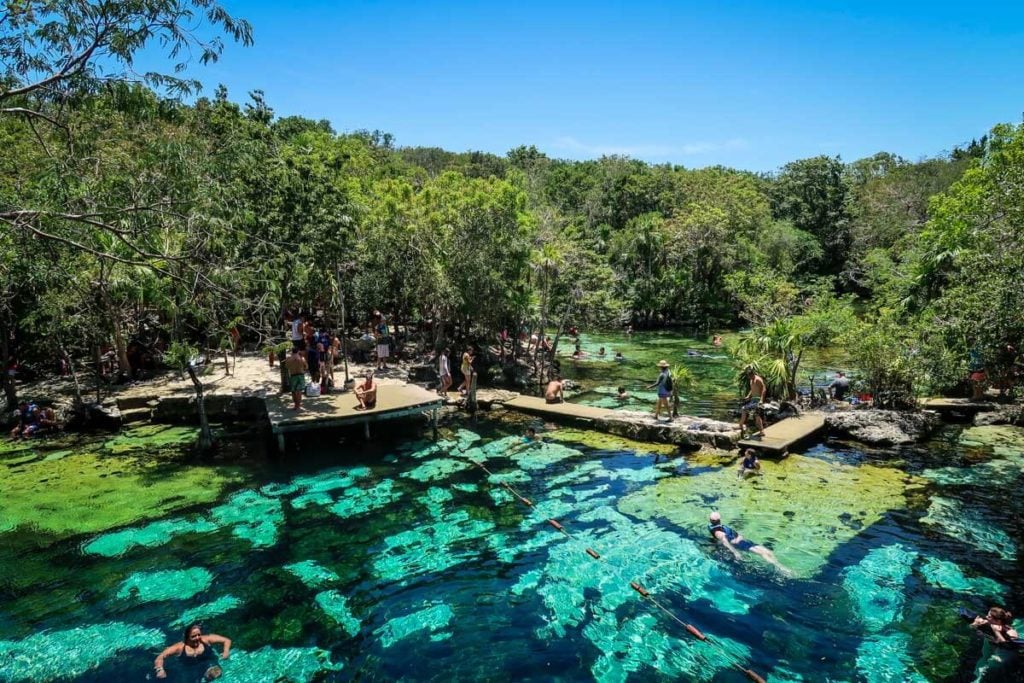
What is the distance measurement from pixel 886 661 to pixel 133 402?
21381 mm

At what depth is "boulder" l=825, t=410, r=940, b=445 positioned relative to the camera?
16969 millimetres

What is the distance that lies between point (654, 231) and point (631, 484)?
41128 mm

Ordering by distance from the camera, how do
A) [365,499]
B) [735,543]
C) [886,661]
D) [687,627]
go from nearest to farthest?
1. [886,661]
2. [687,627]
3. [735,543]
4. [365,499]

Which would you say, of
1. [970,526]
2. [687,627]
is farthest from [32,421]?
[970,526]

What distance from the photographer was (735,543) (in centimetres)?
1100

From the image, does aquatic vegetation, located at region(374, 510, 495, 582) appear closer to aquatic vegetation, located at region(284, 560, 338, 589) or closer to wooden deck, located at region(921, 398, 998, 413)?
aquatic vegetation, located at region(284, 560, 338, 589)

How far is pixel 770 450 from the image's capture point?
15.6m

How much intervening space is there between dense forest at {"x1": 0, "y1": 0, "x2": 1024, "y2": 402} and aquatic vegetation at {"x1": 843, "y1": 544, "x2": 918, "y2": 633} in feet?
16.4

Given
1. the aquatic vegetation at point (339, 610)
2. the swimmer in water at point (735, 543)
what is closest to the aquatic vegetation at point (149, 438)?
the aquatic vegetation at point (339, 610)

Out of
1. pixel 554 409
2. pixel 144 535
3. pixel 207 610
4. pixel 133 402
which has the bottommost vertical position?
pixel 207 610

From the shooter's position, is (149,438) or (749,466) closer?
(749,466)

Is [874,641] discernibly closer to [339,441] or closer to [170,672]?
[170,672]

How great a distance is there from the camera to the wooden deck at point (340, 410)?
651 inches

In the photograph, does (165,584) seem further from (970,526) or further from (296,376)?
(970,526)
